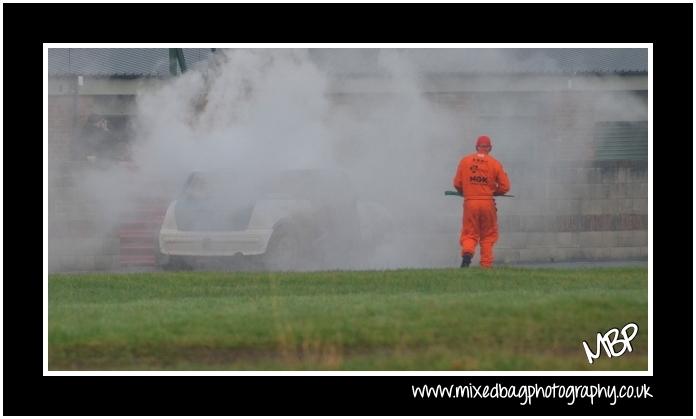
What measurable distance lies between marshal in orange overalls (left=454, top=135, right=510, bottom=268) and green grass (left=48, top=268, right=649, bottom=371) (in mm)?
2600

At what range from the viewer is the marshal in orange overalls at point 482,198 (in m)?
15.2

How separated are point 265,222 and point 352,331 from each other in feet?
19.3

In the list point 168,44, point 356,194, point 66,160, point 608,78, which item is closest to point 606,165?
point 608,78

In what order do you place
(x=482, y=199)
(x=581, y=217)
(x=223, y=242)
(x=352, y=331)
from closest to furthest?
(x=352, y=331) < (x=482, y=199) < (x=223, y=242) < (x=581, y=217)

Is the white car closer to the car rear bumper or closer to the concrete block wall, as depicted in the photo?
the car rear bumper

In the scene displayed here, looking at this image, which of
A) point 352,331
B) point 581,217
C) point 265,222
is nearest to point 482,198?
point 265,222

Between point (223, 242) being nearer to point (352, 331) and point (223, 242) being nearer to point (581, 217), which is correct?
point (352, 331)

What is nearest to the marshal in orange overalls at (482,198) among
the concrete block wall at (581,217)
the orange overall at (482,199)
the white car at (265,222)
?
the orange overall at (482,199)

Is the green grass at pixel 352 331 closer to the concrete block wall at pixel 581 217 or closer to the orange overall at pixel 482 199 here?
Answer: the orange overall at pixel 482 199

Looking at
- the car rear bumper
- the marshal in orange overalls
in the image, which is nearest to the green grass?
the marshal in orange overalls

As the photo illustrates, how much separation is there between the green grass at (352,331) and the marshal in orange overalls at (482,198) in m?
2.60

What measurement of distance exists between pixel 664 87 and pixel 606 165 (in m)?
8.84

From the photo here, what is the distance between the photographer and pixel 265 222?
642 inches

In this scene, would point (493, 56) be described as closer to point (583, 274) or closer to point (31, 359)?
point (583, 274)
